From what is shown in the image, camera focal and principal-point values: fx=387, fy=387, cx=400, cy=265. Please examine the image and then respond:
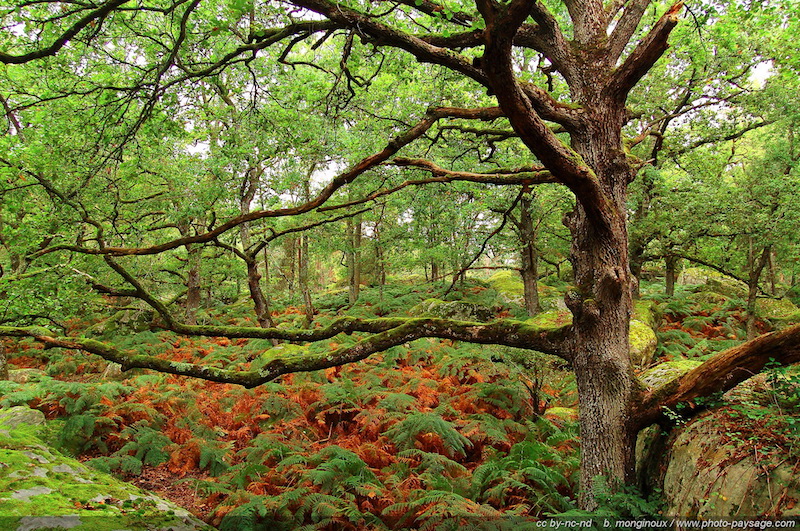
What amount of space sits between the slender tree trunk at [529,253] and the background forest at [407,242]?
106mm

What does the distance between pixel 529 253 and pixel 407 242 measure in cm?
508

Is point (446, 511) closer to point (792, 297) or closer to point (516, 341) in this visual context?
point (516, 341)

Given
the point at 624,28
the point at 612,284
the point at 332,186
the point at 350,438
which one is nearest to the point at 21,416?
the point at 350,438

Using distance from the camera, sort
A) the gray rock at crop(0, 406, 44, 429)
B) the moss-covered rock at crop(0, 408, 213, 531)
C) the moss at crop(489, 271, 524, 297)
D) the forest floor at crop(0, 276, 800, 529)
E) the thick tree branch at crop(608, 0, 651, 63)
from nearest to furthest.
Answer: the moss-covered rock at crop(0, 408, 213, 531) → the thick tree branch at crop(608, 0, 651, 63) → the forest floor at crop(0, 276, 800, 529) → the gray rock at crop(0, 406, 44, 429) → the moss at crop(489, 271, 524, 297)

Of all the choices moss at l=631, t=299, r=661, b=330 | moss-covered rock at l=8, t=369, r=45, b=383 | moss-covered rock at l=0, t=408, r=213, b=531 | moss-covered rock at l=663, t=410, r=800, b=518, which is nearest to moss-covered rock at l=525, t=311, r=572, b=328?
moss at l=631, t=299, r=661, b=330

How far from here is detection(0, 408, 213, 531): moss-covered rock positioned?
2748 millimetres

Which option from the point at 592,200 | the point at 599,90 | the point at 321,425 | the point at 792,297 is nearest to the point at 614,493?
the point at 592,200

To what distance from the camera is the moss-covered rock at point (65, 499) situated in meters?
2.75

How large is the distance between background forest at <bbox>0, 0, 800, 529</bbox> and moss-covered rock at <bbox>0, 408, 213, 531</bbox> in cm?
108

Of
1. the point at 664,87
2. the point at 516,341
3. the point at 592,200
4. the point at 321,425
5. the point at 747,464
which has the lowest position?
the point at 321,425

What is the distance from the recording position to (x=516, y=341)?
4082 mm

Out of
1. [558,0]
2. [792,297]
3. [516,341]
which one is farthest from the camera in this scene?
[792,297]

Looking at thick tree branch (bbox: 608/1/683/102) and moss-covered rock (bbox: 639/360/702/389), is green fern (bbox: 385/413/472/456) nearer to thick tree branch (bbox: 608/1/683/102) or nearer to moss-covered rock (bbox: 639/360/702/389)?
moss-covered rock (bbox: 639/360/702/389)

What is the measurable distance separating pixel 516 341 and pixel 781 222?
10.2m
